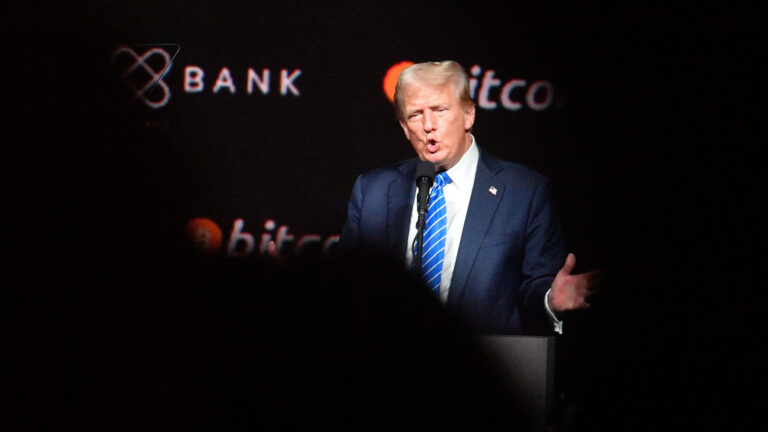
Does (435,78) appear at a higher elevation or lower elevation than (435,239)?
higher

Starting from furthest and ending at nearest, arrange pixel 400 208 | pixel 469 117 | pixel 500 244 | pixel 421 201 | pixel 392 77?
1. pixel 392 77
2. pixel 469 117
3. pixel 400 208
4. pixel 500 244
5. pixel 421 201

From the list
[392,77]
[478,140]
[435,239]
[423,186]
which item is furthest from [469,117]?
[423,186]

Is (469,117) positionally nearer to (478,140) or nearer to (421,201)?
(478,140)

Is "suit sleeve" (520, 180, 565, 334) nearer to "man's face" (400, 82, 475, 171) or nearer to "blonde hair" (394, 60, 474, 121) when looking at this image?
"man's face" (400, 82, 475, 171)

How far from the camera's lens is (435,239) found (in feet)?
8.31

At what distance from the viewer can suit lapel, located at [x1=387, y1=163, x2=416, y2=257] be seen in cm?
259

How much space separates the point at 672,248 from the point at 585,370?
572mm

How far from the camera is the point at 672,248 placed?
109 inches

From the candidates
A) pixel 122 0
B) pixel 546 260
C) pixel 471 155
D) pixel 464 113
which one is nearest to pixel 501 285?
pixel 546 260

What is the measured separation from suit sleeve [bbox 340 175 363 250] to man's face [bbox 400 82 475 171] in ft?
0.92

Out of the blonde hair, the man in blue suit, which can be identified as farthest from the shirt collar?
the blonde hair

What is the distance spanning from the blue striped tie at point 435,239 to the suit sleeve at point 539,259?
0.96ft

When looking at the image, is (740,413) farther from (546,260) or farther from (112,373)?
(112,373)

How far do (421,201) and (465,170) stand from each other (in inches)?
37.4
